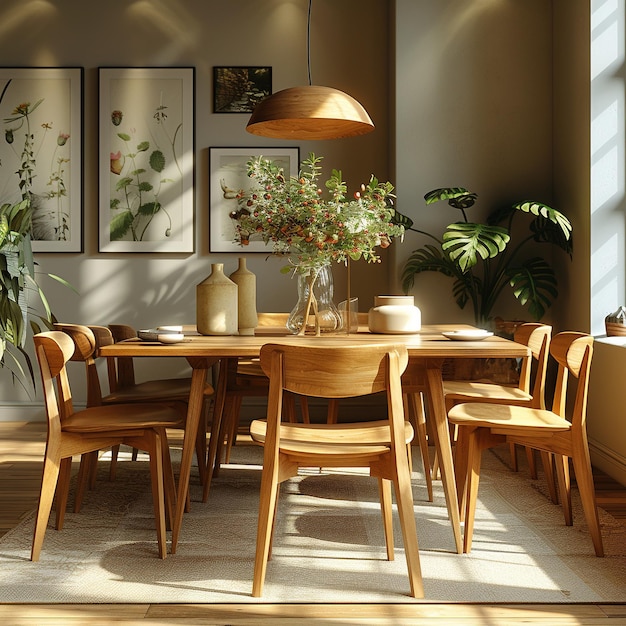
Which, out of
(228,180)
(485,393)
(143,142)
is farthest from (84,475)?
(143,142)

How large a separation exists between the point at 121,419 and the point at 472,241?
8.13ft

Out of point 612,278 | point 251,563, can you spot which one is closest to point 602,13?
point 612,278

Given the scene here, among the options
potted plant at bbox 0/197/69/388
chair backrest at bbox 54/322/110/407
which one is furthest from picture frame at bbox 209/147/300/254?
chair backrest at bbox 54/322/110/407

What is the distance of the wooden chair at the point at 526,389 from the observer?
3273 mm

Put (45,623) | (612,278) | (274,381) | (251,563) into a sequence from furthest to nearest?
(612,278), (251,563), (274,381), (45,623)

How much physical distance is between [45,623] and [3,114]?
4.32 meters

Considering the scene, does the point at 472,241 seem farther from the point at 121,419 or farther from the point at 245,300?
the point at 121,419

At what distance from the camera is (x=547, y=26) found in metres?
5.03

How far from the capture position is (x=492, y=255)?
4477 mm

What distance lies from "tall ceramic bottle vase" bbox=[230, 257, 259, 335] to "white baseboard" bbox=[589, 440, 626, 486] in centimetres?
197

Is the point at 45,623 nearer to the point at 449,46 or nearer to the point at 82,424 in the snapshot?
the point at 82,424

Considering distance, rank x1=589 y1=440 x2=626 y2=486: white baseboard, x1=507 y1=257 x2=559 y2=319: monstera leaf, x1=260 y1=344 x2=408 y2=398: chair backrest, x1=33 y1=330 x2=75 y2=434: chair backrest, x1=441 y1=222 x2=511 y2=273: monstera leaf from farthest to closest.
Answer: x1=507 y1=257 x2=559 y2=319: monstera leaf
x1=441 y1=222 x2=511 y2=273: monstera leaf
x1=589 y1=440 x2=626 y2=486: white baseboard
x1=33 y1=330 x2=75 y2=434: chair backrest
x1=260 y1=344 x2=408 y2=398: chair backrest

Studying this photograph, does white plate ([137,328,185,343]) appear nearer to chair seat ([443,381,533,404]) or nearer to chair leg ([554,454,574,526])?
chair seat ([443,381,533,404])

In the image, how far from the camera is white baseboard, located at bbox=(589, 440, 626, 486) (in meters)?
3.82
